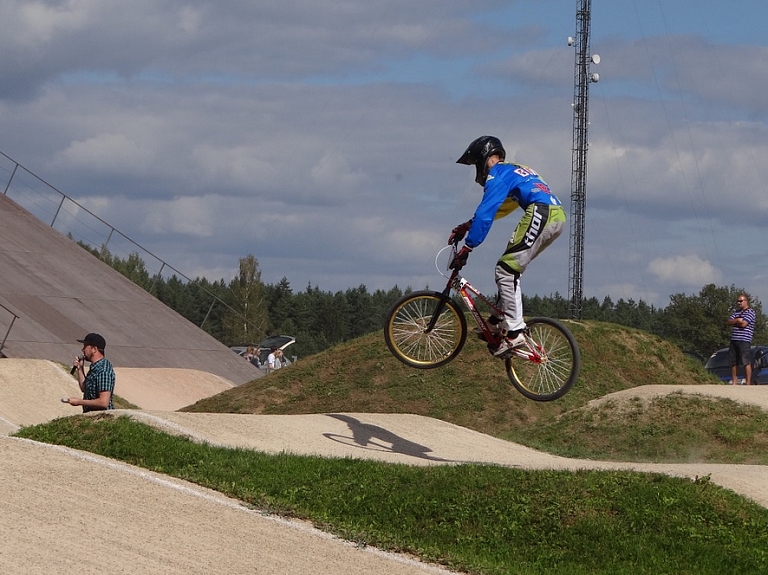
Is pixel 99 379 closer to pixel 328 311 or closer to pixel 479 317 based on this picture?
pixel 479 317

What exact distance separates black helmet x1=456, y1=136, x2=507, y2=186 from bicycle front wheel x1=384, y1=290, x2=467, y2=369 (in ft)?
5.05

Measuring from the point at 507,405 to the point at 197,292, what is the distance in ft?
363

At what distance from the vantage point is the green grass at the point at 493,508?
9305 mm

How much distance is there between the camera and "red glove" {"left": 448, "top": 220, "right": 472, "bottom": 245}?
503 inches

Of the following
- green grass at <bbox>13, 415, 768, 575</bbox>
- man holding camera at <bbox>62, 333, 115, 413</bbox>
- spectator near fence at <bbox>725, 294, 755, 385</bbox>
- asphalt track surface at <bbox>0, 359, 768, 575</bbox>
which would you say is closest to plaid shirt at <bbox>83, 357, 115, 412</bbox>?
man holding camera at <bbox>62, 333, 115, 413</bbox>

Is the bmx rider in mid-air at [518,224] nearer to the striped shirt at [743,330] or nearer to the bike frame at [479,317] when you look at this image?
the bike frame at [479,317]

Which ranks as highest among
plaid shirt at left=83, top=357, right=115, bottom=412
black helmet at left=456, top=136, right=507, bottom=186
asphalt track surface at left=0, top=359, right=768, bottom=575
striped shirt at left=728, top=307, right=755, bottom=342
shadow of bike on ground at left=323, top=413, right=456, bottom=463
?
black helmet at left=456, top=136, right=507, bottom=186

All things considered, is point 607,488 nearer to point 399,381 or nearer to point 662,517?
point 662,517

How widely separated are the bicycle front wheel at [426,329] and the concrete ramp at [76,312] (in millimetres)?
14413

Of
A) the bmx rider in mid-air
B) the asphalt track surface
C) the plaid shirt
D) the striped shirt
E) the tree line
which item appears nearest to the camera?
the asphalt track surface

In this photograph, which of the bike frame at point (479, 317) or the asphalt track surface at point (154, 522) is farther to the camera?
the bike frame at point (479, 317)

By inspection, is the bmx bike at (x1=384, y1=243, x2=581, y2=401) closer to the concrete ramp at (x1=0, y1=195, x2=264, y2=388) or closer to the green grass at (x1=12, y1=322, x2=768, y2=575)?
the green grass at (x1=12, y1=322, x2=768, y2=575)

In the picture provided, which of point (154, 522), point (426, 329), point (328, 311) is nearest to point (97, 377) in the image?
point (426, 329)

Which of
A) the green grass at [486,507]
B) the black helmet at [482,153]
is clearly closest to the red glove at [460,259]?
the black helmet at [482,153]
